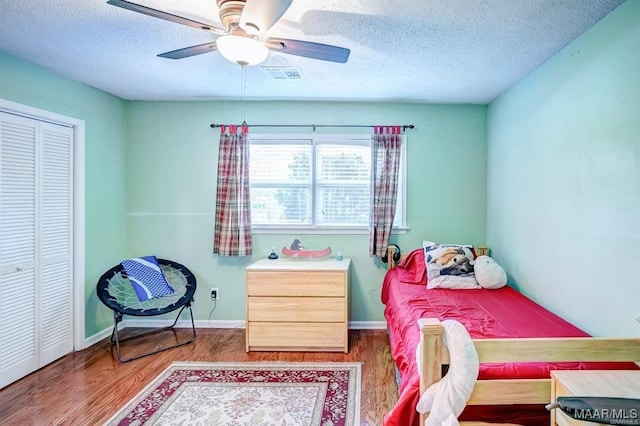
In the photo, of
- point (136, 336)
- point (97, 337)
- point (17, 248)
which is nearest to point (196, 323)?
point (136, 336)

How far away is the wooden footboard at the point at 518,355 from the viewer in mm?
1498

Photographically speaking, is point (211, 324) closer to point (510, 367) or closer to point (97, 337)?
point (97, 337)

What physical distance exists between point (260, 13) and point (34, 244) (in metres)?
2.57

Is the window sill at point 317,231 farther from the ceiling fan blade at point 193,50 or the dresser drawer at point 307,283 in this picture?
the ceiling fan blade at point 193,50

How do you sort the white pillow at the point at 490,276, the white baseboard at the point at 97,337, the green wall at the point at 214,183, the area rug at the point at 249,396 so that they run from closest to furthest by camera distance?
the area rug at the point at 249,396, the white pillow at the point at 490,276, the white baseboard at the point at 97,337, the green wall at the point at 214,183

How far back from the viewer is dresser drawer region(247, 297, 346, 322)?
312cm

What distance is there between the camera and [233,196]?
3.60 metres

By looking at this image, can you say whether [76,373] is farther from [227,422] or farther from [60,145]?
[60,145]

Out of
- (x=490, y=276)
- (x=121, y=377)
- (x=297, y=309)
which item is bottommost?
(x=121, y=377)

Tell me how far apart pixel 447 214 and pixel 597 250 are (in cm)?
170

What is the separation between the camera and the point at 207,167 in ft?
12.4

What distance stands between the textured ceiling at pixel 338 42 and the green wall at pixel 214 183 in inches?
14.2

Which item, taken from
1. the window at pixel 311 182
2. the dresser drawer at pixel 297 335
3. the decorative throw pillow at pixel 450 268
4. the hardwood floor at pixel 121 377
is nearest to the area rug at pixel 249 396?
Result: the hardwood floor at pixel 121 377

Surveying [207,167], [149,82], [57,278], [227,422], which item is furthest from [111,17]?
[227,422]
